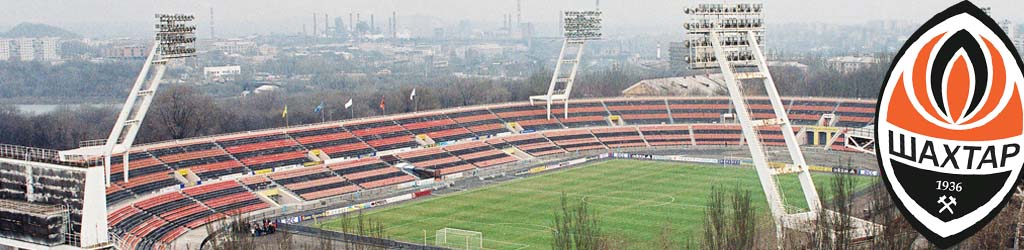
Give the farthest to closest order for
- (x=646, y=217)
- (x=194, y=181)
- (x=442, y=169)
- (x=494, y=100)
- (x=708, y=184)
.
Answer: (x=494, y=100) < (x=442, y=169) < (x=708, y=184) < (x=194, y=181) < (x=646, y=217)

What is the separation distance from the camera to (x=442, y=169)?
7700 centimetres

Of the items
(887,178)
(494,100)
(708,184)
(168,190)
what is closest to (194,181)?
(168,190)

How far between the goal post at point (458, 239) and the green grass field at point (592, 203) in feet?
1.38

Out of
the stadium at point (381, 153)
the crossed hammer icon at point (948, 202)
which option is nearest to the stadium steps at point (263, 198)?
the stadium at point (381, 153)

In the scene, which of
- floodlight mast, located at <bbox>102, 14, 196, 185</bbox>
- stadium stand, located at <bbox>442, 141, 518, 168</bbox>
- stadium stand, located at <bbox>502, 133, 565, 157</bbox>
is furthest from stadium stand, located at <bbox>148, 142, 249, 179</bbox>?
stadium stand, located at <bbox>502, 133, 565, 157</bbox>

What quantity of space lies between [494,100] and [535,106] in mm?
34444

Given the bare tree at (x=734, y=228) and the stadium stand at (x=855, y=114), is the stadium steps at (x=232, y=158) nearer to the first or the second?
the bare tree at (x=734, y=228)

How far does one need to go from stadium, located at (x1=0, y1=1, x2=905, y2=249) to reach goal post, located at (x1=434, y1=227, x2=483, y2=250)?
181 millimetres

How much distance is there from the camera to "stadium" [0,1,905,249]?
42.6 meters

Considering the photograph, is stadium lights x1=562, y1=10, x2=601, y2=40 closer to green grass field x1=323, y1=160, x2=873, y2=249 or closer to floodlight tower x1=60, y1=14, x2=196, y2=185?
green grass field x1=323, y1=160, x2=873, y2=249

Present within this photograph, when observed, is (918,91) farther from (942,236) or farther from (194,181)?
(194,181)

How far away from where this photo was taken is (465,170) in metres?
78.0

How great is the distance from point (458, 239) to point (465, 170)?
24.5 meters

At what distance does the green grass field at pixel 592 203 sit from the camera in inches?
2190
